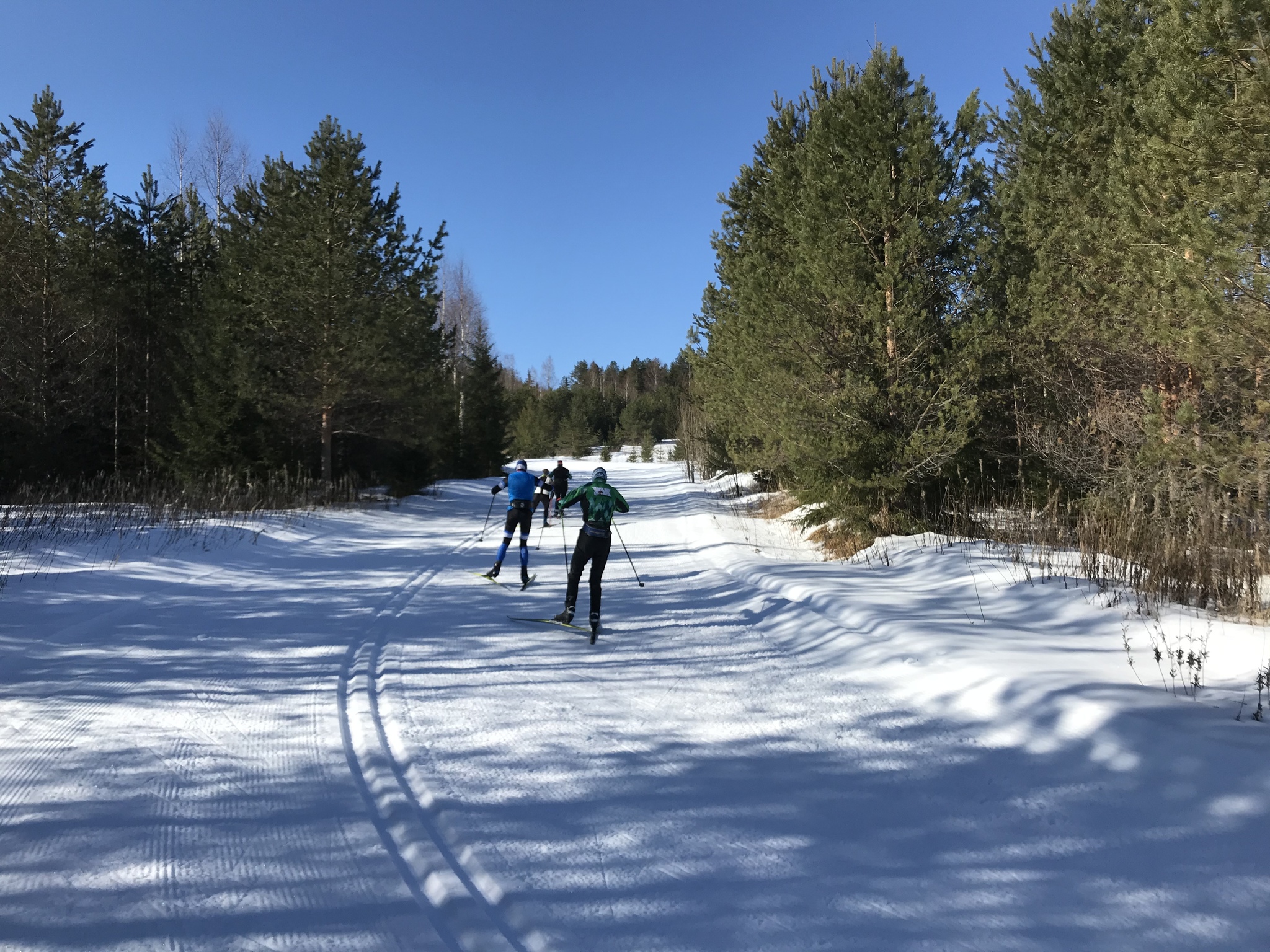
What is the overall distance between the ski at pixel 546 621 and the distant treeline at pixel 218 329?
44.3 ft

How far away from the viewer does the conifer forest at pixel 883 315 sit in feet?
28.8

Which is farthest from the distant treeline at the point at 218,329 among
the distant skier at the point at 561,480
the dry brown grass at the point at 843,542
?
the dry brown grass at the point at 843,542

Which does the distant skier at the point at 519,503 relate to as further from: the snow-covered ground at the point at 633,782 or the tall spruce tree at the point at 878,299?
the tall spruce tree at the point at 878,299

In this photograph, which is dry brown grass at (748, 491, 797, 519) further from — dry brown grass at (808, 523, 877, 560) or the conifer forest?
dry brown grass at (808, 523, 877, 560)

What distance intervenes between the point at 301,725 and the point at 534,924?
8.88 ft

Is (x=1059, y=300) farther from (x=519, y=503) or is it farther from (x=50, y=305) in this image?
(x=50, y=305)

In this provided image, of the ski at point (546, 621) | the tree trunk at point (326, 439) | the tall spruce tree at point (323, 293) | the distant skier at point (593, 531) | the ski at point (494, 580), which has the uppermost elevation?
the tall spruce tree at point (323, 293)

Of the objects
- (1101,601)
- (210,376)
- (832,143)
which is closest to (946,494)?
(1101,601)

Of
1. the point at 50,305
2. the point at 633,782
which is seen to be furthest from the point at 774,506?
the point at 50,305

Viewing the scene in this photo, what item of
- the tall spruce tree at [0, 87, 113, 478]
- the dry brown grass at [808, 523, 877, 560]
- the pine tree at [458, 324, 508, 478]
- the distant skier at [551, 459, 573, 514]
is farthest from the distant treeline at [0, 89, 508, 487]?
the pine tree at [458, 324, 508, 478]

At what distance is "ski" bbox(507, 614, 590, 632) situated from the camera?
7.64m

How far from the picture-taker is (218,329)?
19406 millimetres

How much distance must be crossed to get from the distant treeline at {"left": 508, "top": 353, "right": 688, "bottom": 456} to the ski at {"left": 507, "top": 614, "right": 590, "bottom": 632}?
40.1 meters

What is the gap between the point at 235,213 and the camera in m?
21.8
